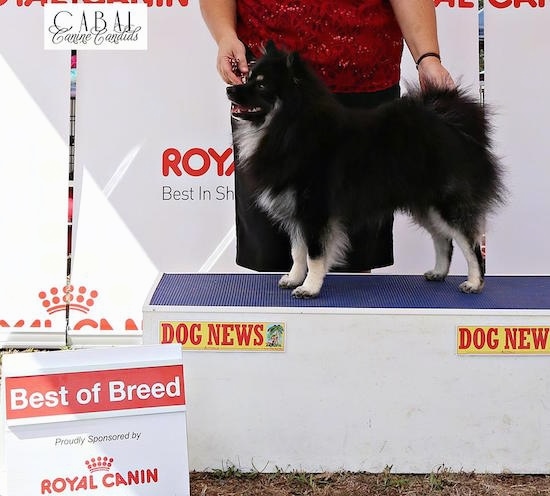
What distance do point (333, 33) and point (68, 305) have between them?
80.9 inches

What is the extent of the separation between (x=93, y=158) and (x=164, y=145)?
0.36m

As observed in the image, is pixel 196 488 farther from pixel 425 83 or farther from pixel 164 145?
pixel 164 145

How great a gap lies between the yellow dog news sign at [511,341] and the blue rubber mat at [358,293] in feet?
0.24

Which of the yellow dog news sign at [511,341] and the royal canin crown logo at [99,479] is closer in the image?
the royal canin crown logo at [99,479]

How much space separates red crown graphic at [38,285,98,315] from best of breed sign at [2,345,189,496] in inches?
78.1

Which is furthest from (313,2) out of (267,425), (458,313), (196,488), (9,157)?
(9,157)

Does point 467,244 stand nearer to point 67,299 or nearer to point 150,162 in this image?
point 150,162

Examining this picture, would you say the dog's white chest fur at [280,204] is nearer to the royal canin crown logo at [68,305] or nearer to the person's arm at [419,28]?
the person's arm at [419,28]

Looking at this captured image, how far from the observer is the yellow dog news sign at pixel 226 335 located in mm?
2193

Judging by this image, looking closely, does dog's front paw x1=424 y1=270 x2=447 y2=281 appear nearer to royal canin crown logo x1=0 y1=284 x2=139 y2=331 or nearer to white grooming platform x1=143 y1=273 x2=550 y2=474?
white grooming platform x1=143 y1=273 x2=550 y2=474

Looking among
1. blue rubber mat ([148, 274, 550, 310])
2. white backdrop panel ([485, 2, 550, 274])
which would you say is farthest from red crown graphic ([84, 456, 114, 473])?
white backdrop panel ([485, 2, 550, 274])

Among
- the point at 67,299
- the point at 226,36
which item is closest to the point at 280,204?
the point at 226,36

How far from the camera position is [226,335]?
→ 2.20 meters

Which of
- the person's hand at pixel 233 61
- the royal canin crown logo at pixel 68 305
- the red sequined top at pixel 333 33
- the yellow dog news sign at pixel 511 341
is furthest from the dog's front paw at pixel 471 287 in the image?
the royal canin crown logo at pixel 68 305
